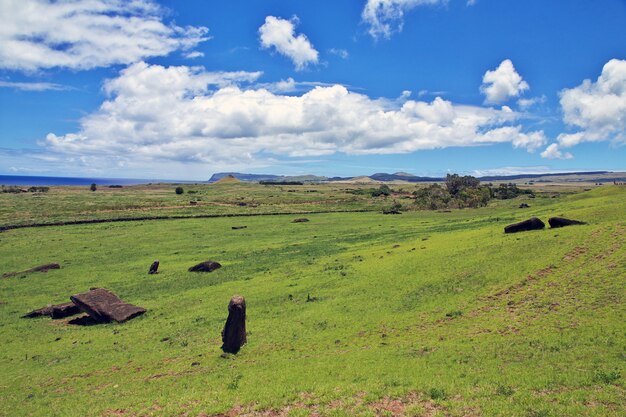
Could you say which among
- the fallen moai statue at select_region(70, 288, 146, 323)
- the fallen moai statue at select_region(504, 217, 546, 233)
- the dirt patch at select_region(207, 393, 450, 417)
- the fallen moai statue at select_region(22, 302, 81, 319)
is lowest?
the fallen moai statue at select_region(22, 302, 81, 319)

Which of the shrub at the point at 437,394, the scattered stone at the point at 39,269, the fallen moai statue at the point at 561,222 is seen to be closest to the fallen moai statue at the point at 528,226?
the fallen moai statue at the point at 561,222

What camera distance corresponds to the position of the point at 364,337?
25.1 m

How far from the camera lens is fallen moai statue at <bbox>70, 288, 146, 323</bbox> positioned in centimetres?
3350

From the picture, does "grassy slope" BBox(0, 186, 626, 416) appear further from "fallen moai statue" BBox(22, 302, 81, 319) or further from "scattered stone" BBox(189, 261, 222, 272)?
"scattered stone" BBox(189, 261, 222, 272)

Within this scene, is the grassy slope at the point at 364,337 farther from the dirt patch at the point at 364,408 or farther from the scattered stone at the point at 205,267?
the scattered stone at the point at 205,267

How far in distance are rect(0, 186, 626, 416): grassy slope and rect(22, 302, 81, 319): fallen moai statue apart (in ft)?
3.49

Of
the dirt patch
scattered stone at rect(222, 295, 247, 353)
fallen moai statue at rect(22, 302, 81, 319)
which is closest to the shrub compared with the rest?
the dirt patch

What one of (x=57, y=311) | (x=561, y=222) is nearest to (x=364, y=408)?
(x=57, y=311)

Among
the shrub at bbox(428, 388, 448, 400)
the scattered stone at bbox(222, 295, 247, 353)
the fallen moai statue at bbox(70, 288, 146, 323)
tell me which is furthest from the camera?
the fallen moai statue at bbox(70, 288, 146, 323)

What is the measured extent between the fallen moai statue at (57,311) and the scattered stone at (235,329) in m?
18.1

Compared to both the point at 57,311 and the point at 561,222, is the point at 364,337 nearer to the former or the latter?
the point at 561,222

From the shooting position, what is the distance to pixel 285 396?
18.0 m

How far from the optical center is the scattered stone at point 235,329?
81.8 feet

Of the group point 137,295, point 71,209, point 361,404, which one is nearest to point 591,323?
point 361,404
